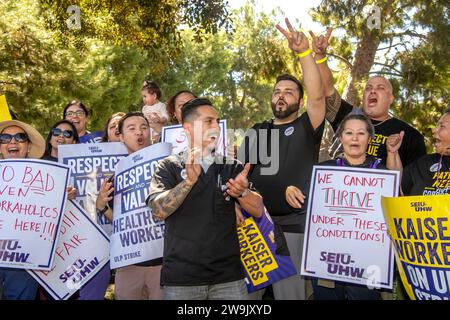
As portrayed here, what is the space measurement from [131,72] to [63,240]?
23.7 meters

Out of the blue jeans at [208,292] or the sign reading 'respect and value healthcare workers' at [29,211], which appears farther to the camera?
the sign reading 'respect and value healthcare workers' at [29,211]

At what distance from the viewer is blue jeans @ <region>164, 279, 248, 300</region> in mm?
3549

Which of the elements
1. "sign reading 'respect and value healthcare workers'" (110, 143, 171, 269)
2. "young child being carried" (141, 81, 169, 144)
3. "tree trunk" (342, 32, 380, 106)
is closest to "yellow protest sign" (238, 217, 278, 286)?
"sign reading 'respect and value healthcare workers'" (110, 143, 171, 269)

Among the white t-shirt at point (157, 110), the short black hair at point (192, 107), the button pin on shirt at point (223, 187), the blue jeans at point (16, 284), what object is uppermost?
the white t-shirt at point (157, 110)

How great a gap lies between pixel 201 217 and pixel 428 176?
1.97m

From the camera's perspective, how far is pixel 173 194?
3.47 m

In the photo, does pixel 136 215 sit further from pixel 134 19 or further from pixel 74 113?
pixel 134 19

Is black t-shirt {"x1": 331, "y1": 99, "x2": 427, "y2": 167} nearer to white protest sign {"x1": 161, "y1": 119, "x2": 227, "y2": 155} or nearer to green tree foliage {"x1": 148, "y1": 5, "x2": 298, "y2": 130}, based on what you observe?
white protest sign {"x1": 161, "y1": 119, "x2": 227, "y2": 155}

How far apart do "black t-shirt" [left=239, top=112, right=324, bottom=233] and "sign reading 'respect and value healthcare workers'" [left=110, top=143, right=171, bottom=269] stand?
83cm

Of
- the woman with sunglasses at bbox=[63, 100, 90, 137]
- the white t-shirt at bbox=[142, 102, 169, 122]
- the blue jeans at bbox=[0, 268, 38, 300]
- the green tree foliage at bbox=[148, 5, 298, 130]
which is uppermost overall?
the green tree foliage at bbox=[148, 5, 298, 130]

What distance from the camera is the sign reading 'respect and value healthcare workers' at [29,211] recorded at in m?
4.36

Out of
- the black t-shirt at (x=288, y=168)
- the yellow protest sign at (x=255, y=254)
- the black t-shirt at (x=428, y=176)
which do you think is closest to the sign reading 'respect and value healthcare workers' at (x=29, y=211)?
the yellow protest sign at (x=255, y=254)

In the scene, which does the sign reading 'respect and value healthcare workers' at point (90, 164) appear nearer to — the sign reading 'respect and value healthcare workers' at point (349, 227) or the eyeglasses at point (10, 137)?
the eyeglasses at point (10, 137)
